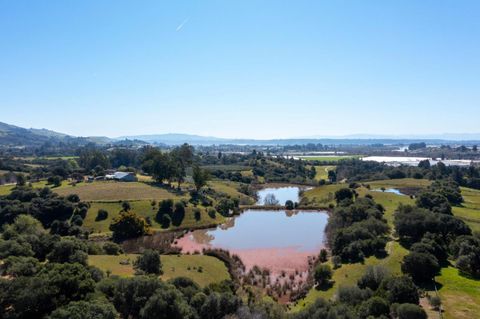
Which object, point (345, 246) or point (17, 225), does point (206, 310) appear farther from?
point (17, 225)

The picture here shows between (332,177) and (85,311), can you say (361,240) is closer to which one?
(85,311)

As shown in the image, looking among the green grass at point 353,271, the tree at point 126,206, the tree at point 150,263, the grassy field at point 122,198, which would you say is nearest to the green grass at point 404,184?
the grassy field at point 122,198

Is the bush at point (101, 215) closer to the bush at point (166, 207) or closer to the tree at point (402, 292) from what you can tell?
the bush at point (166, 207)

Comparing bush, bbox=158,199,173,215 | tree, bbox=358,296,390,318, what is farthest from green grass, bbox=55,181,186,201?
tree, bbox=358,296,390,318

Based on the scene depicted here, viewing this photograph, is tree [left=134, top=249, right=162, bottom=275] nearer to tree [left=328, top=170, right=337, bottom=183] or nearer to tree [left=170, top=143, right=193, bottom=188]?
tree [left=170, top=143, right=193, bottom=188]

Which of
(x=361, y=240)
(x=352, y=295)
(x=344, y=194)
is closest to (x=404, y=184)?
(x=344, y=194)
